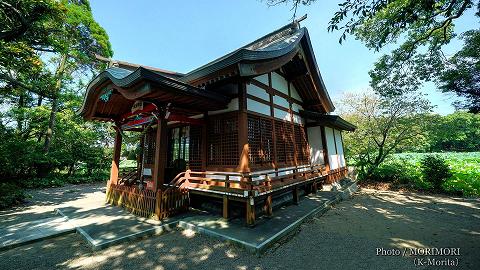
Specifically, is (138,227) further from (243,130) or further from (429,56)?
(429,56)

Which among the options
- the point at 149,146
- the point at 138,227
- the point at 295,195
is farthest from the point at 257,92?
the point at 149,146

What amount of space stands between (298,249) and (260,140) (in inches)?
155

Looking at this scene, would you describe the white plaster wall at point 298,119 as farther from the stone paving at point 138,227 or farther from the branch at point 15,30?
the branch at point 15,30

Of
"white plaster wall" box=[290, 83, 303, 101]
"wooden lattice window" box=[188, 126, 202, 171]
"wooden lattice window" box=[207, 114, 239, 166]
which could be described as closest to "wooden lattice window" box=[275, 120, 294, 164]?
"white plaster wall" box=[290, 83, 303, 101]

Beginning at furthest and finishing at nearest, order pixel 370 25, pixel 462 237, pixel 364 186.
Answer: pixel 364 186 < pixel 370 25 < pixel 462 237

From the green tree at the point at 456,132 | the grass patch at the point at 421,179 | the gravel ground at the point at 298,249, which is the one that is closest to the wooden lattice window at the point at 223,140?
the gravel ground at the point at 298,249

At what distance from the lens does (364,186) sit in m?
14.2

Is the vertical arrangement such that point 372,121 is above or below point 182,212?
above

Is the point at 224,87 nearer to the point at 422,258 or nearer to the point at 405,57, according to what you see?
the point at 422,258

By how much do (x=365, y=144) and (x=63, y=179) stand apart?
23.3 m

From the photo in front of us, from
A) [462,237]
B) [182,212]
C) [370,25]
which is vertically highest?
[370,25]

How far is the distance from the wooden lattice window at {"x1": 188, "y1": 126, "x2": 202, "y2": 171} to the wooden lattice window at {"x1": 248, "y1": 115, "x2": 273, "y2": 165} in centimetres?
207

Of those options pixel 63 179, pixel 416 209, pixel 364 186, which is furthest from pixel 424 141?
pixel 63 179

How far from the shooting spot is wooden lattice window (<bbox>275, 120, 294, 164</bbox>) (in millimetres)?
8859
